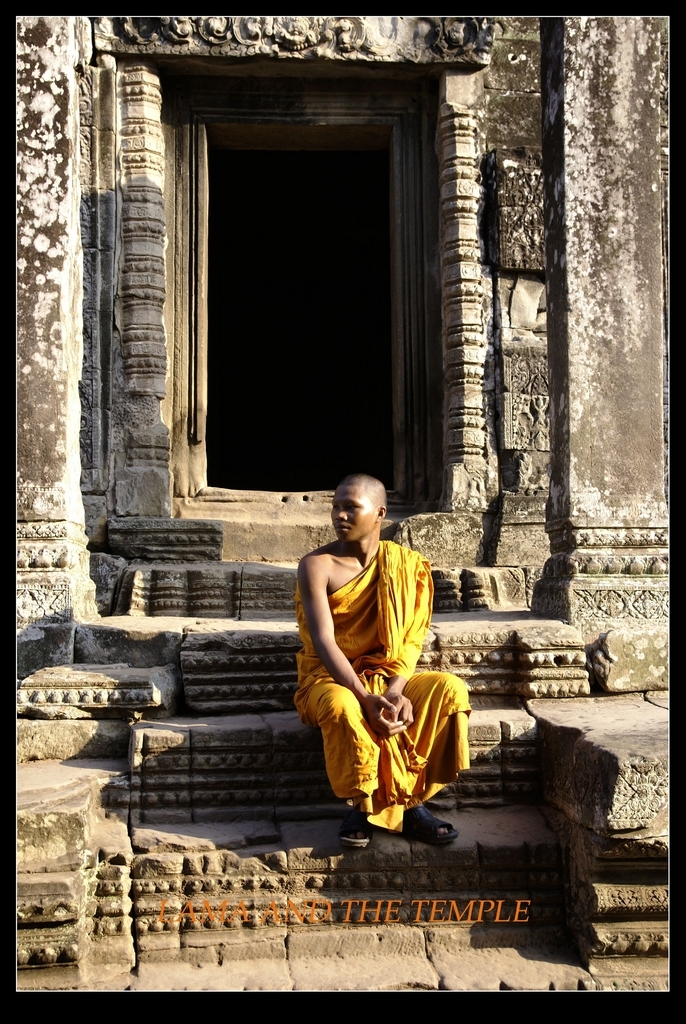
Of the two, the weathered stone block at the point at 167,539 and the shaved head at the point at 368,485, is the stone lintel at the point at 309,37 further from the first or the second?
the shaved head at the point at 368,485

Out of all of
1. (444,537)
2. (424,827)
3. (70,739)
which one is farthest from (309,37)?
(424,827)

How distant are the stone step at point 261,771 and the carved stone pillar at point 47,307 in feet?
3.60

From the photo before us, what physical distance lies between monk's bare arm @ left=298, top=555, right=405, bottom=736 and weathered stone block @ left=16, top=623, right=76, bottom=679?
132 cm

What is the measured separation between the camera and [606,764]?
3.00 meters

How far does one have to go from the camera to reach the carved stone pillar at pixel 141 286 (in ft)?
20.5

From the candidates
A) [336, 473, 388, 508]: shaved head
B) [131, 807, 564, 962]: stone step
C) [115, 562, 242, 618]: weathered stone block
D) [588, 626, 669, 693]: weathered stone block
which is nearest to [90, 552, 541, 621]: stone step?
[115, 562, 242, 618]: weathered stone block

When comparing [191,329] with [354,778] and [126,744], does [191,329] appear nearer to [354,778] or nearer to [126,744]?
[126,744]

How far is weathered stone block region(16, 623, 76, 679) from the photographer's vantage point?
4.21 meters

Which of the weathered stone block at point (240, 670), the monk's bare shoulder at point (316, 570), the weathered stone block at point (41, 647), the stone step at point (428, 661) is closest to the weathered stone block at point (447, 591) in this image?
the stone step at point (428, 661)

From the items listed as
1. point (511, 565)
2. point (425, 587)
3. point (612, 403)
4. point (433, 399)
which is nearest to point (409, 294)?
point (433, 399)

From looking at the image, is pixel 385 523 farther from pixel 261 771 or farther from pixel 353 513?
pixel 261 771

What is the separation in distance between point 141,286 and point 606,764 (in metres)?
4.60

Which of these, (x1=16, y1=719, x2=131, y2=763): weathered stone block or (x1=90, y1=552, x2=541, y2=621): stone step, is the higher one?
(x1=90, y1=552, x2=541, y2=621): stone step

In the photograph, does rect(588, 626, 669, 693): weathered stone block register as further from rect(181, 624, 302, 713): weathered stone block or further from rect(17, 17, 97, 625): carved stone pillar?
rect(17, 17, 97, 625): carved stone pillar
